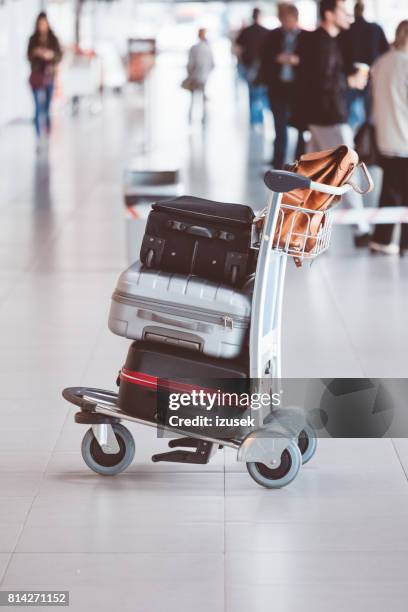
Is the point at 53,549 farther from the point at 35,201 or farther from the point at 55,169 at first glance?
the point at 55,169

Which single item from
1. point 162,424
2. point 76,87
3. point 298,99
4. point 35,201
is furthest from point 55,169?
point 162,424

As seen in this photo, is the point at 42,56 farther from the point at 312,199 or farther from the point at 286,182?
the point at 286,182

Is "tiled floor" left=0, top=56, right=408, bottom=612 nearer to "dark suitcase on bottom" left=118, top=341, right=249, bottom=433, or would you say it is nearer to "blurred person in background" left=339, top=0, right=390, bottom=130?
"dark suitcase on bottom" left=118, top=341, right=249, bottom=433

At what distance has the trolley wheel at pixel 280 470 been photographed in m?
4.39

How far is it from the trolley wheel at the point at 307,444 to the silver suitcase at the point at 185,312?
1.72 ft

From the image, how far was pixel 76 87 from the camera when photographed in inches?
995

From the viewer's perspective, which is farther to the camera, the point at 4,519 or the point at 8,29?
the point at 8,29

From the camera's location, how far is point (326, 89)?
9.99 m

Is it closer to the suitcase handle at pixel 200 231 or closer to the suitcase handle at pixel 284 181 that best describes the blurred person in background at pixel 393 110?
the suitcase handle at pixel 200 231

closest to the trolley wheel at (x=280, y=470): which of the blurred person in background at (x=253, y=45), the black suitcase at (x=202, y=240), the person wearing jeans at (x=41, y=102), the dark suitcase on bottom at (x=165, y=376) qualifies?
the dark suitcase on bottom at (x=165, y=376)

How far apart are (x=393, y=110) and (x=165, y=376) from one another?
16.9ft

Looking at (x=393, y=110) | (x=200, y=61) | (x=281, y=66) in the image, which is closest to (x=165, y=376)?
(x=393, y=110)

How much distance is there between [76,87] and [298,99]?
15564 millimetres

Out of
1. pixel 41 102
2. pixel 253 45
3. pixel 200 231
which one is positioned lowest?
pixel 41 102
